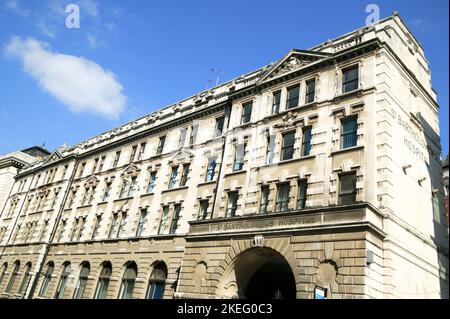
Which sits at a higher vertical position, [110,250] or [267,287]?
[110,250]

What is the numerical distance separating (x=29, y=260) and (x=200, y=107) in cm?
2732

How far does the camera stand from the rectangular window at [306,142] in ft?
75.8

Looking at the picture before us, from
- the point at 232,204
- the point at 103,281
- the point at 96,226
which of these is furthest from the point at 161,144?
the point at 232,204

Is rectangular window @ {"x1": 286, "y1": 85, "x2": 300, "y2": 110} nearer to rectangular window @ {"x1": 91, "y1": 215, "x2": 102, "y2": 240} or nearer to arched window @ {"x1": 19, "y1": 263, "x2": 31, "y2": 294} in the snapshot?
rectangular window @ {"x1": 91, "y1": 215, "x2": 102, "y2": 240}

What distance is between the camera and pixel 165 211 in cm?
3123

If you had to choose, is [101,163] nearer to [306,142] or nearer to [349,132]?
[306,142]

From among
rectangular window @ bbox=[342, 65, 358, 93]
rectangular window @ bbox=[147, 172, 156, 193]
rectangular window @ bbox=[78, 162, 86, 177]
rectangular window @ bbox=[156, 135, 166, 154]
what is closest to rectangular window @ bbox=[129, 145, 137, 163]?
rectangular window @ bbox=[156, 135, 166, 154]

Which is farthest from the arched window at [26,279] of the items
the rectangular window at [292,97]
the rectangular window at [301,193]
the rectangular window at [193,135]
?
the rectangular window at [292,97]

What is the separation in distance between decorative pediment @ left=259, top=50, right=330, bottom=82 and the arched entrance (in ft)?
43.3

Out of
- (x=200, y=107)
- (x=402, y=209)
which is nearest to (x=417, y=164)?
(x=402, y=209)

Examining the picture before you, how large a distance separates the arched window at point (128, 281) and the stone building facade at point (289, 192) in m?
0.11

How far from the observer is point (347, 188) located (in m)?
20.1
